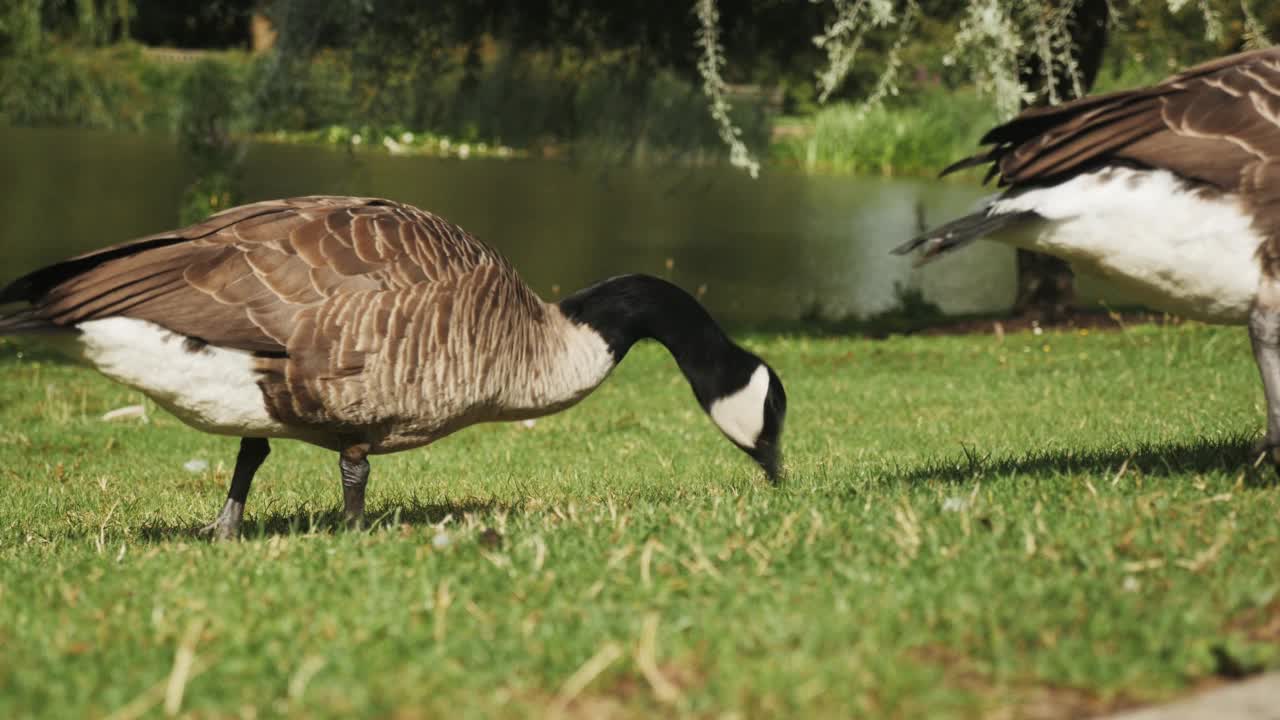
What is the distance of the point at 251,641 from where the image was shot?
3541 millimetres

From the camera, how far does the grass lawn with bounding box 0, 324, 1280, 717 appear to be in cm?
317

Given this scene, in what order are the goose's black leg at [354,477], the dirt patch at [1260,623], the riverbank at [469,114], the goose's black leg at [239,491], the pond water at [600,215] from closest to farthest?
the dirt patch at [1260,623] → the goose's black leg at [354,477] → the goose's black leg at [239,491] → the riverbank at [469,114] → the pond water at [600,215]

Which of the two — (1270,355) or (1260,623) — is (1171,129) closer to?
(1270,355)

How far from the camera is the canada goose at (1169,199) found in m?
4.77

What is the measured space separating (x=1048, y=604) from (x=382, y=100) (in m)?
12.3

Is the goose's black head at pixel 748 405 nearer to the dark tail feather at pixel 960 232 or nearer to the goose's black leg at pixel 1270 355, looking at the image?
the dark tail feather at pixel 960 232

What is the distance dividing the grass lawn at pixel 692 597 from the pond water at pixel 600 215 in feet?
36.8

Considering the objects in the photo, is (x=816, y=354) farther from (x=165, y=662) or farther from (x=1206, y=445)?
(x=165, y=662)

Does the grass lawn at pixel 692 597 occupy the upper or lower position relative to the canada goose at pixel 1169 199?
lower

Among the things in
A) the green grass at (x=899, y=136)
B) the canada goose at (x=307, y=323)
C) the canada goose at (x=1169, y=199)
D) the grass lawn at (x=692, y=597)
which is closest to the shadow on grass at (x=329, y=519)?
the grass lawn at (x=692, y=597)

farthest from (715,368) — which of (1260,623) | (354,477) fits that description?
(1260,623)

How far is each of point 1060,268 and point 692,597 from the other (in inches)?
501

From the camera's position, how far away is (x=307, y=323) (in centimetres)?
529

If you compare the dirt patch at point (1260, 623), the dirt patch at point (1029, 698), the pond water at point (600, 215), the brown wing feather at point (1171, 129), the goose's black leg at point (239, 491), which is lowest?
the pond water at point (600, 215)
